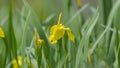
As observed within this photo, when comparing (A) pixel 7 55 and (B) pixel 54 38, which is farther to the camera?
(A) pixel 7 55

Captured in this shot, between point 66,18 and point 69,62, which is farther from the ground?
point 66,18

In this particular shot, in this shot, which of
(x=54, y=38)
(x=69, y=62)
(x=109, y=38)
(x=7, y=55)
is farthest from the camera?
(x=109, y=38)

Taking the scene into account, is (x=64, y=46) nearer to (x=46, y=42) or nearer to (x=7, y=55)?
(x=46, y=42)

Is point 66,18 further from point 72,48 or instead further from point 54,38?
point 54,38

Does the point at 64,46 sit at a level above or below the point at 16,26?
below

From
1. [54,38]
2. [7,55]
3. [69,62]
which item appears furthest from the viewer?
[7,55]

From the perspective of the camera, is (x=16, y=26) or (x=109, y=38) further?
(x=16, y=26)

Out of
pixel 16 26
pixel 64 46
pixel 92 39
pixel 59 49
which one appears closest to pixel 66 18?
pixel 92 39

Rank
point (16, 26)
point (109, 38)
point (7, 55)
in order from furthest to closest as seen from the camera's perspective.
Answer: point (16, 26)
point (109, 38)
point (7, 55)

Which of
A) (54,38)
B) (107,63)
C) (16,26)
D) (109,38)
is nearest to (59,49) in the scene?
(54,38)
